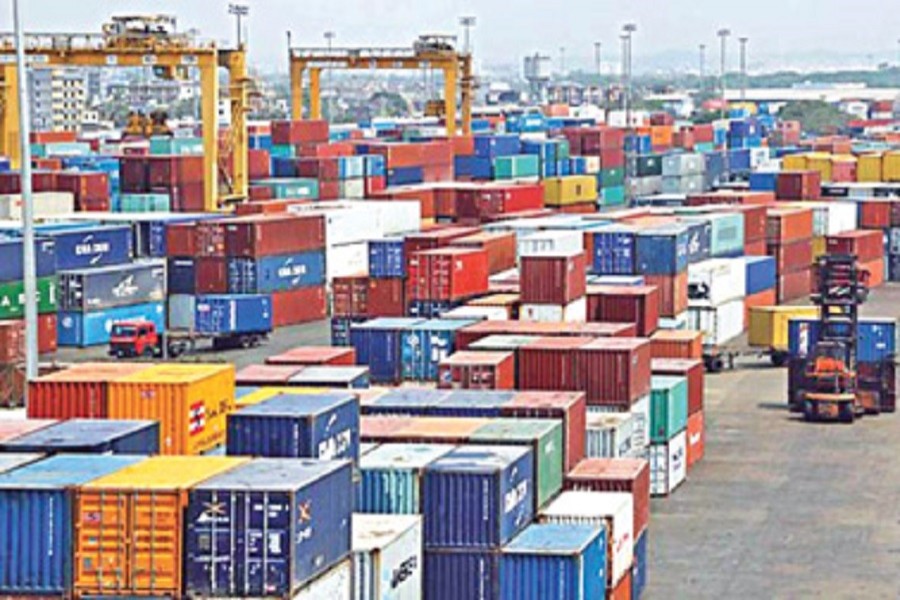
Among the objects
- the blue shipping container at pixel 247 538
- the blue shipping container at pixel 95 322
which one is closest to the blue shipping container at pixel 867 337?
the blue shipping container at pixel 95 322

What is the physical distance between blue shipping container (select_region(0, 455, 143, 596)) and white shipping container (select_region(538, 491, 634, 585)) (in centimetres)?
1210

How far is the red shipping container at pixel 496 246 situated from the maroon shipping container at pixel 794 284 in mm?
22568

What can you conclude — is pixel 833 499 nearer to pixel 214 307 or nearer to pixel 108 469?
pixel 108 469

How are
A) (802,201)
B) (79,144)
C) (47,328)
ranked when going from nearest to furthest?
(47,328) < (802,201) < (79,144)

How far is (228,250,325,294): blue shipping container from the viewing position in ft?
266

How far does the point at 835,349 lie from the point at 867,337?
6.92 feet

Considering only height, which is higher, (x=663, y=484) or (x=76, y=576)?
(x=76, y=576)

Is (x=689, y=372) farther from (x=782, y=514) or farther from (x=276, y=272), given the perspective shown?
(x=276, y=272)

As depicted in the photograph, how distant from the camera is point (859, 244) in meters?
100

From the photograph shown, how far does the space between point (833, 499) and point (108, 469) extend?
27.3 metres

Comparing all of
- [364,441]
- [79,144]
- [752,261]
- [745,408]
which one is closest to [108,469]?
[364,441]

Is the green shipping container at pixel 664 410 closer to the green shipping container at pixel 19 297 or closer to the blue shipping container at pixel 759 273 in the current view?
the green shipping container at pixel 19 297

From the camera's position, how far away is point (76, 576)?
2883 centimetres

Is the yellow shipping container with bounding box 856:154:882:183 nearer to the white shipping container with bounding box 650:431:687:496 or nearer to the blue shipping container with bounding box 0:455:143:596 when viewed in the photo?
the white shipping container with bounding box 650:431:687:496
